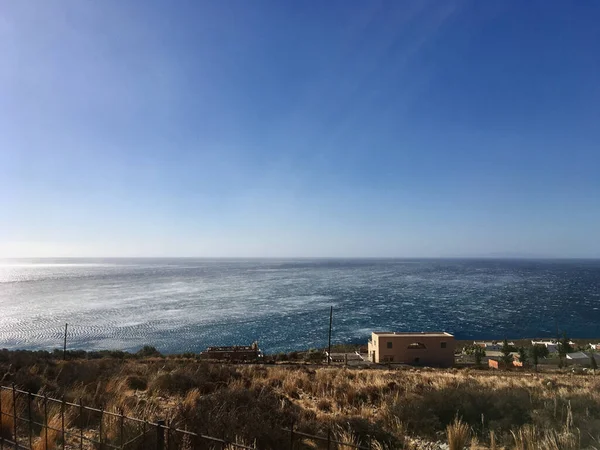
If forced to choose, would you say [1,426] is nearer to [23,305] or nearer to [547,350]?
[547,350]

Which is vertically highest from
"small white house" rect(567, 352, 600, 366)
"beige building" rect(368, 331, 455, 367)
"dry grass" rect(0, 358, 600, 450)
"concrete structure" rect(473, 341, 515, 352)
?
"dry grass" rect(0, 358, 600, 450)

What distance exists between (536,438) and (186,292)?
101m

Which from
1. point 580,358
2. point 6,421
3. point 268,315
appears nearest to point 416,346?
point 580,358

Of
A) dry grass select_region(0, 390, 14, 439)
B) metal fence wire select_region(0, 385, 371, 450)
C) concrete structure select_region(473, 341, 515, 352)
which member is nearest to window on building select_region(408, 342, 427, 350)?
concrete structure select_region(473, 341, 515, 352)

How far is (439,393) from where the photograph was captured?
7.33 m

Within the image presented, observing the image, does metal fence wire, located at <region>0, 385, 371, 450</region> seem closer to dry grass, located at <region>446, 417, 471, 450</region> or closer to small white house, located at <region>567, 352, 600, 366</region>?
dry grass, located at <region>446, 417, 471, 450</region>

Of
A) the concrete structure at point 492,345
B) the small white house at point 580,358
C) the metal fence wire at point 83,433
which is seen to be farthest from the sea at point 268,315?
the metal fence wire at point 83,433

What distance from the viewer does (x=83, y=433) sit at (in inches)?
234

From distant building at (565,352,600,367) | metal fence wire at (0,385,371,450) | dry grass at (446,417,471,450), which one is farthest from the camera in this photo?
distant building at (565,352,600,367)

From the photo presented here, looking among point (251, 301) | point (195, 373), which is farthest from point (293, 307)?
point (195, 373)

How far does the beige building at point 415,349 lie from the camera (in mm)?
40406

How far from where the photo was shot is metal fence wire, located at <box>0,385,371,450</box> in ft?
16.0

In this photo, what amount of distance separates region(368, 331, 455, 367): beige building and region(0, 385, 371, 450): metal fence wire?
36.9 metres

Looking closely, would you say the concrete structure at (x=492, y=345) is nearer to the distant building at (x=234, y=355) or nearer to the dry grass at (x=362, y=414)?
the distant building at (x=234, y=355)
